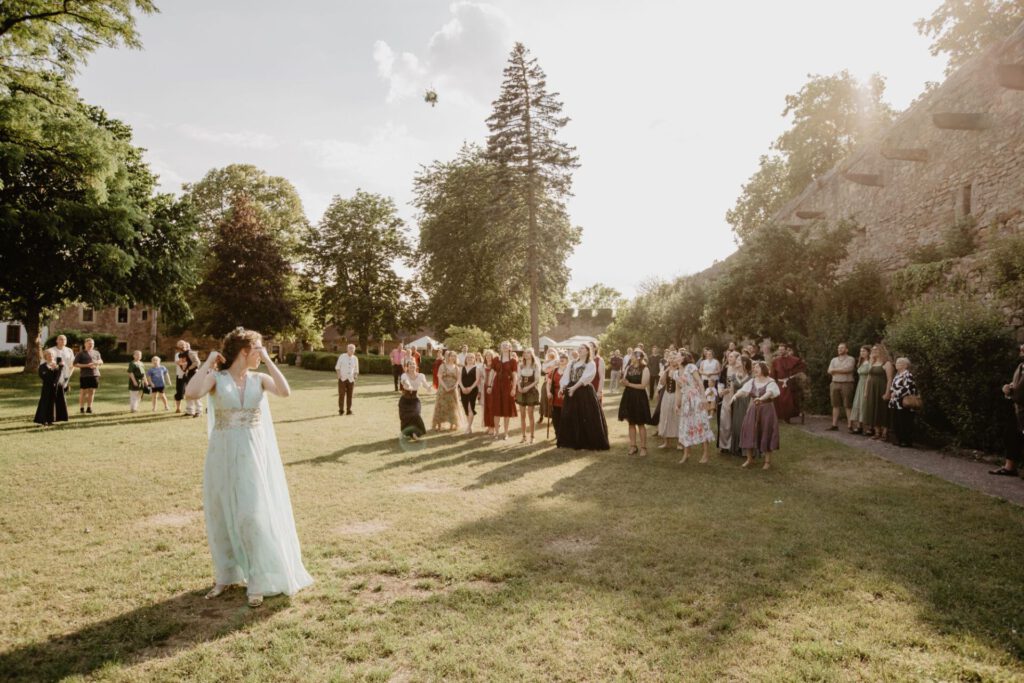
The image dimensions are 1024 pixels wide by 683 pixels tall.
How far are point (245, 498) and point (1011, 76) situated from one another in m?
16.6

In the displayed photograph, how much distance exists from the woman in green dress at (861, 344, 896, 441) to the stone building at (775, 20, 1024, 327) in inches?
84.9

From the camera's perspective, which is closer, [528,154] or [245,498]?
[245,498]

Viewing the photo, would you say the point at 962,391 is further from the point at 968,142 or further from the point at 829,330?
the point at 968,142

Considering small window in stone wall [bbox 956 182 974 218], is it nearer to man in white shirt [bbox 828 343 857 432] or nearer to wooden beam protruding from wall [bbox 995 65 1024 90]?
wooden beam protruding from wall [bbox 995 65 1024 90]

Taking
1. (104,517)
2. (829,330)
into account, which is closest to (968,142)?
(829,330)

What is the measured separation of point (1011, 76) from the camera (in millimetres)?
12359

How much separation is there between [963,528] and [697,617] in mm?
3667

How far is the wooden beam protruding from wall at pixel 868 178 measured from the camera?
17828 mm

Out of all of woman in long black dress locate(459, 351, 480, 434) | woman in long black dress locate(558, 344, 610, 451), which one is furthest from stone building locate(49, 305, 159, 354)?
woman in long black dress locate(558, 344, 610, 451)

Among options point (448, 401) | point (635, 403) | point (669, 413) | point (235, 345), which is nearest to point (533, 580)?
point (235, 345)

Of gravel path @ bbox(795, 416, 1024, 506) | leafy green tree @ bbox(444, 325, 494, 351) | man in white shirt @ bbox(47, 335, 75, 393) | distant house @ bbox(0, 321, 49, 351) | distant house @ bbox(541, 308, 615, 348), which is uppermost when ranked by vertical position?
distant house @ bbox(541, 308, 615, 348)

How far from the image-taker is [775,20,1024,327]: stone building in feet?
42.6

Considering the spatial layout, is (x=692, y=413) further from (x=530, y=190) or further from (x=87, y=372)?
(x=530, y=190)

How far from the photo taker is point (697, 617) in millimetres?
3908
